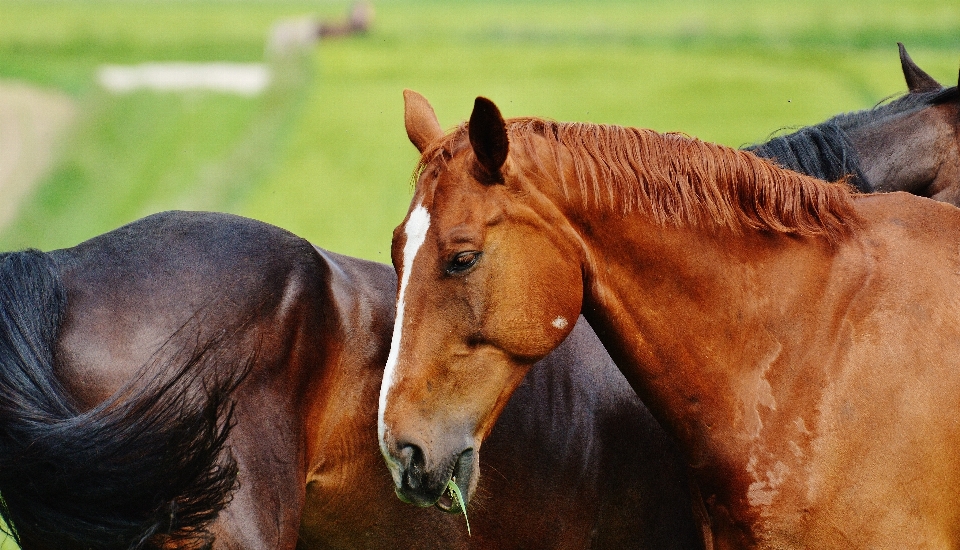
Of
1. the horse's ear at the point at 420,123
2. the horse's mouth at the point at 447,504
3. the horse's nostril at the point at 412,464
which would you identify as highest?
the horse's ear at the point at 420,123

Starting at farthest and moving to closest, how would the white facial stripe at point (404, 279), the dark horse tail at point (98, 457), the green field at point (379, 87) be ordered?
the green field at point (379, 87)
the white facial stripe at point (404, 279)
the dark horse tail at point (98, 457)

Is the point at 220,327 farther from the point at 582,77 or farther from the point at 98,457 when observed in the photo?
the point at 582,77

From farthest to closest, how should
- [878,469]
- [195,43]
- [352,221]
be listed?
[195,43] → [352,221] → [878,469]

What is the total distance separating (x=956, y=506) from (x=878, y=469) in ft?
0.93

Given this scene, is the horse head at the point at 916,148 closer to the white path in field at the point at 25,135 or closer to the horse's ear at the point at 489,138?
the horse's ear at the point at 489,138

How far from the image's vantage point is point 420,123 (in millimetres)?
3320

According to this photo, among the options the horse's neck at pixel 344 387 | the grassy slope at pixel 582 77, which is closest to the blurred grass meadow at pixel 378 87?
the grassy slope at pixel 582 77

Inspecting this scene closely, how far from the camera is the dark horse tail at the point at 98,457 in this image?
9.10 ft

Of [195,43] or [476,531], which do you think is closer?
[476,531]

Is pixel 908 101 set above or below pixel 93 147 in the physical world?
above

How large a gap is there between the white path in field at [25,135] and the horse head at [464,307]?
1541 centimetres

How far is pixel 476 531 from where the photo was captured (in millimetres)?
3607

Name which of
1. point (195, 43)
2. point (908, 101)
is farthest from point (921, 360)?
point (195, 43)

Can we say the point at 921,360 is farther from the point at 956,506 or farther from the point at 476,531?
the point at 476,531
